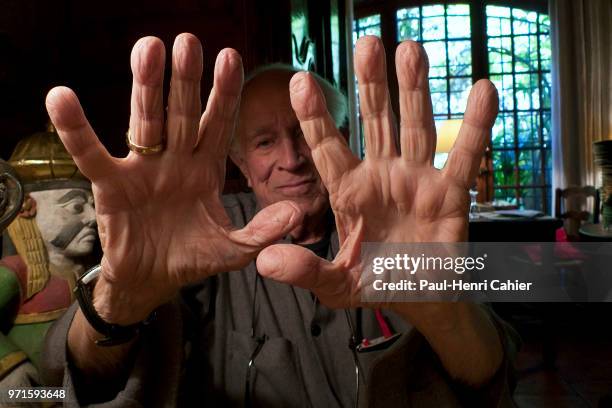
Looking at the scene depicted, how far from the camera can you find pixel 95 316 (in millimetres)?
480

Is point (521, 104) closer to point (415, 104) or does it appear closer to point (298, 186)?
point (298, 186)

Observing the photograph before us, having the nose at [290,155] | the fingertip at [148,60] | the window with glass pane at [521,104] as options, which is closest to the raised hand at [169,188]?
the fingertip at [148,60]

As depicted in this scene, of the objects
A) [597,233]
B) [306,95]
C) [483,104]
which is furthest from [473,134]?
[597,233]

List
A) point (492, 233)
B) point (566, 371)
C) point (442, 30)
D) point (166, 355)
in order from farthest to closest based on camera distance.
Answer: point (442, 30) → point (492, 233) → point (566, 371) → point (166, 355)

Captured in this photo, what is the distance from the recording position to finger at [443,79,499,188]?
1.23 ft

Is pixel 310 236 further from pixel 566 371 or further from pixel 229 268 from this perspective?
pixel 566 371

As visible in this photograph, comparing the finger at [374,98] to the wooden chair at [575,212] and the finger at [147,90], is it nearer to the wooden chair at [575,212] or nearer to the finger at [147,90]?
the finger at [147,90]

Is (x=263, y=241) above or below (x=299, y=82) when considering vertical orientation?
below

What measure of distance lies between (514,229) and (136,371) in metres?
1.75

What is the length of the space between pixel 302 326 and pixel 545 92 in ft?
10.5

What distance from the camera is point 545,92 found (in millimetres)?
3262

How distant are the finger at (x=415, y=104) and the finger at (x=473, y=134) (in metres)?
0.02

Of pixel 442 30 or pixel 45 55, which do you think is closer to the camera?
pixel 45 55

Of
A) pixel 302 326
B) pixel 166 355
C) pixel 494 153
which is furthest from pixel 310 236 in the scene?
pixel 494 153
